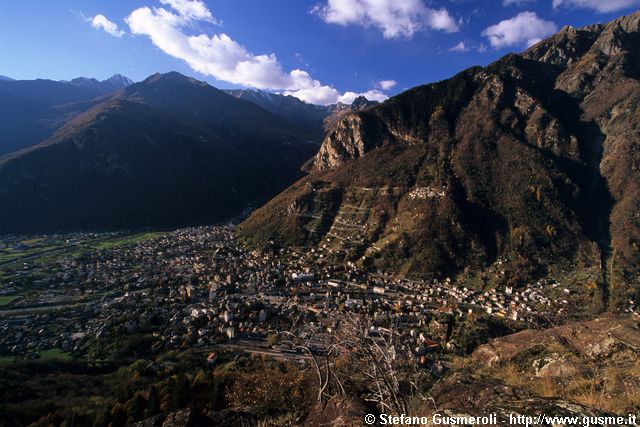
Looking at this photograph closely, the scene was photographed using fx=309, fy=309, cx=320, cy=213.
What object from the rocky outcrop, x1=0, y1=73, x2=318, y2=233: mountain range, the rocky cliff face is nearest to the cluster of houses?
the rocky cliff face

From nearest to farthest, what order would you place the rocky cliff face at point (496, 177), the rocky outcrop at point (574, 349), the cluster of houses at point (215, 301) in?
the rocky outcrop at point (574, 349)
the cluster of houses at point (215, 301)
the rocky cliff face at point (496, 177)

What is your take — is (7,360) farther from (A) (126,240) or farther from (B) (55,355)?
(A) (126,240)

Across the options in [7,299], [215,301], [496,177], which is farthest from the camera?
[496,177]

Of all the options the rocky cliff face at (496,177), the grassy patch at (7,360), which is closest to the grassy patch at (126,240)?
the rocky cliff face at (496,177)

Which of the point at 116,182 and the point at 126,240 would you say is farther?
the point at 116,182

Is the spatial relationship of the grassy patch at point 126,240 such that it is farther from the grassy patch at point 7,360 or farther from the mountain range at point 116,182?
the grassy patch at point 7,360

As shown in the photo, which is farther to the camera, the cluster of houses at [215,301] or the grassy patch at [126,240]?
the grassy patch at [126,240]

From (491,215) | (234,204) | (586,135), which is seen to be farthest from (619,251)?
(234,204)

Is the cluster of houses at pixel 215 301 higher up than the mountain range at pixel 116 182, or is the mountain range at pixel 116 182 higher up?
the mountain range at pixel 116 182

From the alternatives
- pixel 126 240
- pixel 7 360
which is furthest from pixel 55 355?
pixel 126 240

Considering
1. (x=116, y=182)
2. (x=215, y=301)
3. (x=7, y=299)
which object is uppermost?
(x=116, y=182)
